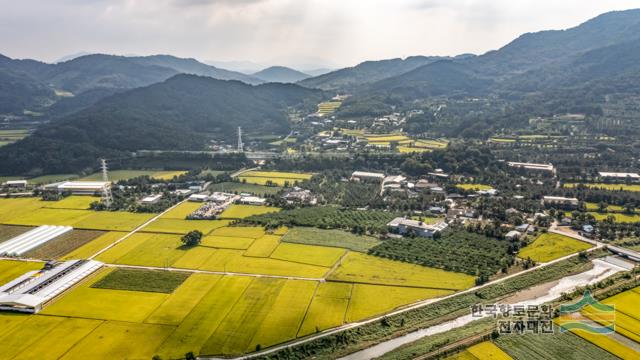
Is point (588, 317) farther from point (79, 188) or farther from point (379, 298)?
point (79, 188)

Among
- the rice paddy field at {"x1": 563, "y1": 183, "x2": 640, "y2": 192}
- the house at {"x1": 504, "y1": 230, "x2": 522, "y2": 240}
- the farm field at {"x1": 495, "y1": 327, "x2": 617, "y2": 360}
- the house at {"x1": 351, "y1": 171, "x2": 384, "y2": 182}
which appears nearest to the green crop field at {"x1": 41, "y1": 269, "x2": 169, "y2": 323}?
the farm field at {"x1": 495, "y1": 327, "x2": 617, "y2": 360}

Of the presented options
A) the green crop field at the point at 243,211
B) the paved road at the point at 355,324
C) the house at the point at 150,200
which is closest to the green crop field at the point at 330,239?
the green crop field at the point at 243,211

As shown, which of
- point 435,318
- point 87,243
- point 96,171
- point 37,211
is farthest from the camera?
point 96,171

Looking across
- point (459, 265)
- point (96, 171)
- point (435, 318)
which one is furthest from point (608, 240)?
point (96, 171)

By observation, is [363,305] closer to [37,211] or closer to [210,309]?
[210,309]

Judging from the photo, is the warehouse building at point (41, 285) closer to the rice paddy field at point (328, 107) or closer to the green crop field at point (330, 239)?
the green crop field at point (330, 239)

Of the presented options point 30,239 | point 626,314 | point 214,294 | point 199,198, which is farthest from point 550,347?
point 30,239
